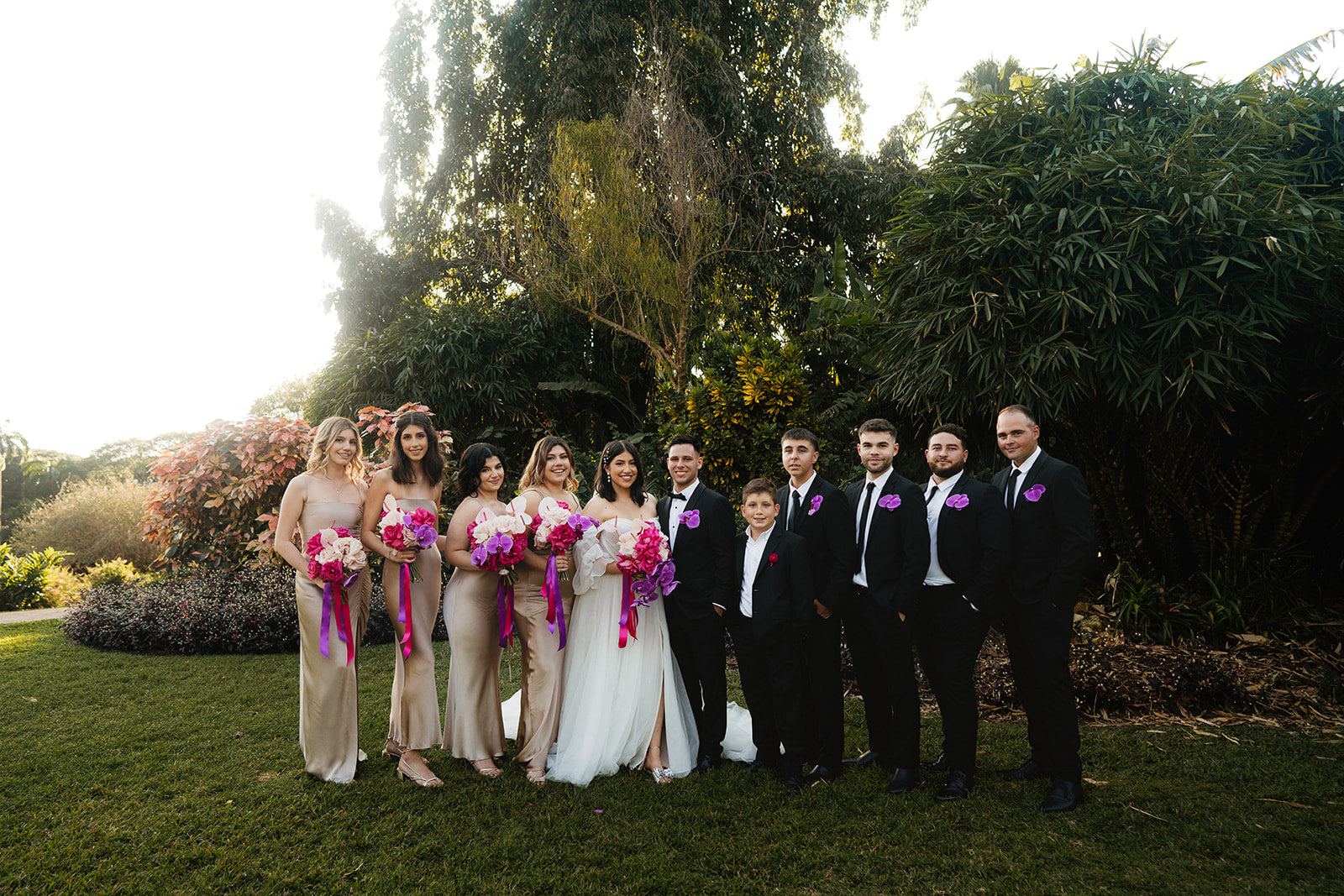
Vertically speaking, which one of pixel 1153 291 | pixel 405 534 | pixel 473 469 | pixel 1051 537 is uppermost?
pixel 1153 291

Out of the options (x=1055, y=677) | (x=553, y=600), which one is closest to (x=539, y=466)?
(x=553, y=600)

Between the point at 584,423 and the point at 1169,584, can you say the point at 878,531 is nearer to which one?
the point at 1169,584

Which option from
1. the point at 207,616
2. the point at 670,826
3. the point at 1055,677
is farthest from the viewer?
the point at 207,616

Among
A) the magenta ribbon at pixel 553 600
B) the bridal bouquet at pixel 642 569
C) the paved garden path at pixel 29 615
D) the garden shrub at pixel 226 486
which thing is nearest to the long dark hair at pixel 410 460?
the magenta ribbon at pixel 553 600

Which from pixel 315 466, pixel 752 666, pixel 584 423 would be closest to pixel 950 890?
pixel 752 666

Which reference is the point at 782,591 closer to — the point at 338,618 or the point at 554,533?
the point at 554,533

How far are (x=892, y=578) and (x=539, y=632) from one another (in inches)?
85.2

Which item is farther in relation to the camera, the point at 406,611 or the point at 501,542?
the point at 406,611

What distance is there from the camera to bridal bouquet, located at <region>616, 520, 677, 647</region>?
415cm

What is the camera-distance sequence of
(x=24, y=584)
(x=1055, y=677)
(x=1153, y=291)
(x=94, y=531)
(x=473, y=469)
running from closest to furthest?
1. (x=1055, y=677)
2. (x=473, y=469)
3. (x=1153, y=291)
4. (x=24, y=584)
5. (x=94, y=531)

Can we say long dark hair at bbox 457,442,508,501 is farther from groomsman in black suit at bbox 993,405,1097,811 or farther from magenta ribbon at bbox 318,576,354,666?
groomsman in black suit at bbox 993,405,1097,811

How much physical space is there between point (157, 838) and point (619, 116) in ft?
37.7

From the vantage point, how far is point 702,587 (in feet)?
14.2

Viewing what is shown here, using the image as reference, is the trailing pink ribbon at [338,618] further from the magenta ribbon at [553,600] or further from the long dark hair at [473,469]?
the magenta ribbon at [553,600]
